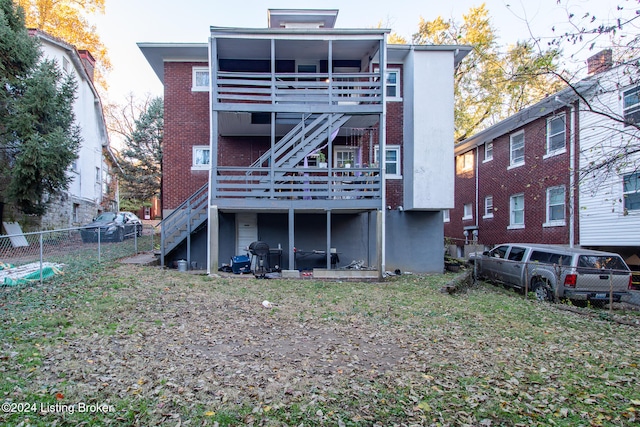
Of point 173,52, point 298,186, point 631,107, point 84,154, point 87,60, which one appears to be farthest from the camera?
point 87,60

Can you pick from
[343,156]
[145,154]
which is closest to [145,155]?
[145,154]

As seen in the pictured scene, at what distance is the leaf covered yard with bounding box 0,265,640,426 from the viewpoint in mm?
3723

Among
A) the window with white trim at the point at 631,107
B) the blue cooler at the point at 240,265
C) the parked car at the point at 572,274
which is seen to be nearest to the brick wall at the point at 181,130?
the blue cooler at the point at 240,265

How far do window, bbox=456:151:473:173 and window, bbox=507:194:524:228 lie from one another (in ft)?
14.2

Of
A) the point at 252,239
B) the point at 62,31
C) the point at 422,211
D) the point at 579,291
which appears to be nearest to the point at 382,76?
the point at 422,211

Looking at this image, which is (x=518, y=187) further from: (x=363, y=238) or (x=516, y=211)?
(x=363, y=238)

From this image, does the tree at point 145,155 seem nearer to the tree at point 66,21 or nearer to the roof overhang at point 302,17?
the tree at point 66,21

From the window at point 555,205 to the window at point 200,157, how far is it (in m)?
13.7

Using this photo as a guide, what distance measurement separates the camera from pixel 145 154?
3038cm

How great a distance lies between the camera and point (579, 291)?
9.59 metres

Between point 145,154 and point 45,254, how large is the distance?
2336 centimetres

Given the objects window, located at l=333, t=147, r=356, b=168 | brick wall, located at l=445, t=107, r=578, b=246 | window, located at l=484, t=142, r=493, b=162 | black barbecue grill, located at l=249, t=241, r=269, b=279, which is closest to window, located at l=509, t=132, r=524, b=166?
brick wall, located at l=445, t=107, r=578, b=246

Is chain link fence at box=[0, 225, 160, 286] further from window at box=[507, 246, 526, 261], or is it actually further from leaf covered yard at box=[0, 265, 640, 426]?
window at box=[507, 246, 526, 261]

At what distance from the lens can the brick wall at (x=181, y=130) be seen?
1442 centimetres
